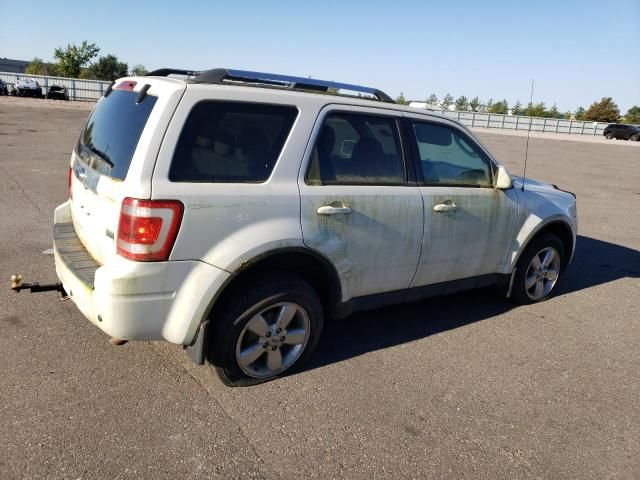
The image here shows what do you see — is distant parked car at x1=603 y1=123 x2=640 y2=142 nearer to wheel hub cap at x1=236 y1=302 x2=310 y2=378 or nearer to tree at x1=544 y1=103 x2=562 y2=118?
tree at x1=544 y1=103 x2=562 y2=118

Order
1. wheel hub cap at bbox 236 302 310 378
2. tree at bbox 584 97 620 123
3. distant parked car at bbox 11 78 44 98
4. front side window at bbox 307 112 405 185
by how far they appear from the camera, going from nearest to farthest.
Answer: wheel hub cap at bbox 236 302 310 378
front side window at bbox 307 112 405 185
distant parked car at bbox 11 78 44 98
tree at bbox 584 97 620 123

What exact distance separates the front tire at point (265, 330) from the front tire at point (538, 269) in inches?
87.8

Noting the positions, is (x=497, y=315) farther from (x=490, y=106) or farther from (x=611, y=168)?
(x=490, y=106)

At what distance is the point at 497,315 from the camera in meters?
4.65

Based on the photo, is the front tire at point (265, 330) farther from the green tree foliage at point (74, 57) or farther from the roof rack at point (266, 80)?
the green tree foliage at point (74, 57)

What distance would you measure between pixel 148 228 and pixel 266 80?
4.34 ft

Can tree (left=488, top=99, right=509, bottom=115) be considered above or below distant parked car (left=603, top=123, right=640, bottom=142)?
above

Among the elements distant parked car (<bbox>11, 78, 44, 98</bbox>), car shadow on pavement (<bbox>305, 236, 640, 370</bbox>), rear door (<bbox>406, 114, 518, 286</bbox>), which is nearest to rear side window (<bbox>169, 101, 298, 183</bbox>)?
rear door (<bbox>406, 114, 518, 286</bbox>)

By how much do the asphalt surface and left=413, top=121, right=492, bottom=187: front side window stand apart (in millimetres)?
1204

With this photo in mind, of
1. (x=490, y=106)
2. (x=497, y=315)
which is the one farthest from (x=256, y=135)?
(x=490, y=106)

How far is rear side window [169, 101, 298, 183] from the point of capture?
279 centimetres

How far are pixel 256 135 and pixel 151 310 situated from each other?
1.13 metres

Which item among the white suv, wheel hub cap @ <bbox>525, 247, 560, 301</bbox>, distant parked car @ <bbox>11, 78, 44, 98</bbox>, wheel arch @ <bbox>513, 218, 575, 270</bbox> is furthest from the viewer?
distant parked car @ <bbox>11, 78, 44, 98</bbox>

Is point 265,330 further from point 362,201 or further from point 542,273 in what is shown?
point 542,273
